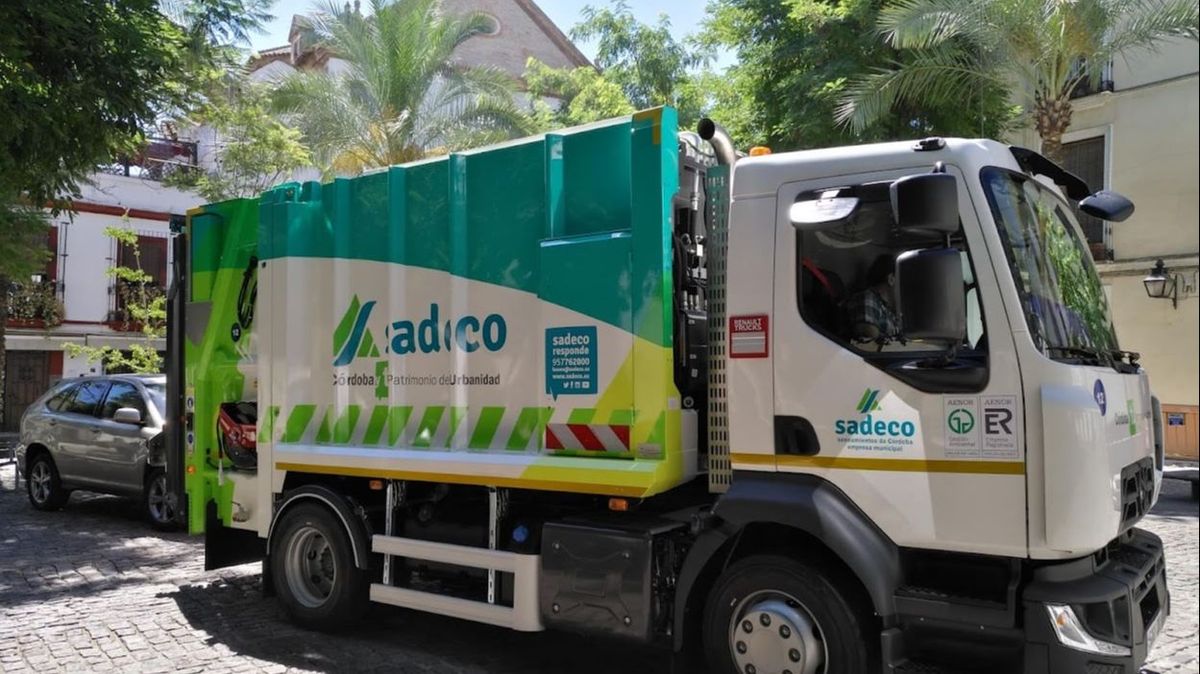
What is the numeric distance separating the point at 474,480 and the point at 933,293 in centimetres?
272

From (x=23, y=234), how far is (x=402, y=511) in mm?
10826

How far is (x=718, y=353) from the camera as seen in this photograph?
462 cm

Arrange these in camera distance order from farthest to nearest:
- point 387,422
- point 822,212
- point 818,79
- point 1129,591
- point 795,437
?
point 818,79 → point 387,422 → point 795,437 → point 822,212 → point 1129,591

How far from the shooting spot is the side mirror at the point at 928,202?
3.66 meters

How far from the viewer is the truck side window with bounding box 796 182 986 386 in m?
3.88

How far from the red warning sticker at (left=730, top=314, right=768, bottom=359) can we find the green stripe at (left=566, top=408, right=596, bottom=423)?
0.79 m

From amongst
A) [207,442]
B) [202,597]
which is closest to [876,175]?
[207,442]

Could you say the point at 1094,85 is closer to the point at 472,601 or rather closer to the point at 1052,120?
the point at 1052,120

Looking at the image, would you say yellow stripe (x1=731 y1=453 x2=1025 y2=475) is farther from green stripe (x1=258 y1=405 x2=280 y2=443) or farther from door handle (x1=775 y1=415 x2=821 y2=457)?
green stripe (x1=258 y1=405 x2=280 y2=443)

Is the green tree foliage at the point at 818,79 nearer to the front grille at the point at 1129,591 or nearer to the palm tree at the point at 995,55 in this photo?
the palm tree at the point at 995,55

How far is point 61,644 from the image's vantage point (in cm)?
582

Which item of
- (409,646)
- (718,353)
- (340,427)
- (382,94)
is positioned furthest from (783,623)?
(382,94)

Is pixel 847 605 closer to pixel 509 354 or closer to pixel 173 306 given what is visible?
pixel 509 354

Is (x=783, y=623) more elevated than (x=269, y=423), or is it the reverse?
(x=269, y=423)
